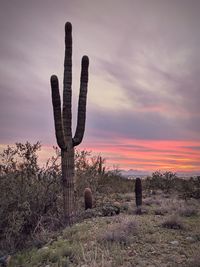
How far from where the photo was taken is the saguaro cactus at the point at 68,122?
12562 mm

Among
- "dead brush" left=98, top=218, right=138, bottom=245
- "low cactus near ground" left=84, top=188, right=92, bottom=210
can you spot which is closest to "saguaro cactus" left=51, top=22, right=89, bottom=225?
"low cactus near ground" left=84, top=188, right=92, bottom=210

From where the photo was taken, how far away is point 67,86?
13.4 m

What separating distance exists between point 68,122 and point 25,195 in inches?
105

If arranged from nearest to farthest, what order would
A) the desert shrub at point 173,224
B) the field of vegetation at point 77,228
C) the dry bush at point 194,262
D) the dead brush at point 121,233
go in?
1. the dry bush at point 194,262
2. the field of vegetation at point 77,228
3. the dead brush at point 121,233
4. the desert shrub at point 173,224

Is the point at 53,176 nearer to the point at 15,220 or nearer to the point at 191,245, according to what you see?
the point at 15,220

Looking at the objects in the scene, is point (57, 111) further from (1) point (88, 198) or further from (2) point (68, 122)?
(1) point (88, 198)

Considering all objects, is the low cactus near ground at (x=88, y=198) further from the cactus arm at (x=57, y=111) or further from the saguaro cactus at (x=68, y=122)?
the cactus arm at (x=57, y=111)

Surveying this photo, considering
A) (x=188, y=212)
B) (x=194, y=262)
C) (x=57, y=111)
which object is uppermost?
(x=57, y=111)

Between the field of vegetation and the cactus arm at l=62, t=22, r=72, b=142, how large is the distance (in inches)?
74.4

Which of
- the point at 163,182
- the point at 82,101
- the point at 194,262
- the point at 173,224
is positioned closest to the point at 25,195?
the point at 82,101

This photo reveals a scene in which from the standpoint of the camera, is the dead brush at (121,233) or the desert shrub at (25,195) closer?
the dead brush at (121,233)

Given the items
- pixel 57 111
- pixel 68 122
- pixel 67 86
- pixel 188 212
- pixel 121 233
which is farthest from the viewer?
pixel 188 212

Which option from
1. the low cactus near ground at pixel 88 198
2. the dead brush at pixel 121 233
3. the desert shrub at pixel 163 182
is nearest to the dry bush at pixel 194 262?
the dead brush at pixel 121 233

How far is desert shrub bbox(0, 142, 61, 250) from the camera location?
11961mm
